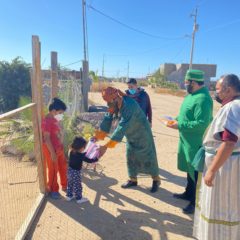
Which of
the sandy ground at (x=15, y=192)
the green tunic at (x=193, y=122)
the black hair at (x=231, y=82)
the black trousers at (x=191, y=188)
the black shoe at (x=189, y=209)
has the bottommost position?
the sandy ground at (x=15, y=192)

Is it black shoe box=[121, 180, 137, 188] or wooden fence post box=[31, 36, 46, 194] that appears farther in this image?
black shoe box=[121, 180, 137, 188]

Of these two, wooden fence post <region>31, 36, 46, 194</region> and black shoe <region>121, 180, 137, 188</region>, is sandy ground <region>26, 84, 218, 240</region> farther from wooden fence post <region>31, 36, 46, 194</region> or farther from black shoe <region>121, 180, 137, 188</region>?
wooden fence post <region>31, 36, 46, 194</region>

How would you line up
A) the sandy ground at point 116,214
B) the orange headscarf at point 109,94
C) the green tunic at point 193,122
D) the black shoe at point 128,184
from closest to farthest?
the sandy ground at point 116,214 < the green tunic at point 193,122 < the orange headscarf at point 109,94 < the black shoe at point 128,184

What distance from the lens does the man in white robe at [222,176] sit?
276cm

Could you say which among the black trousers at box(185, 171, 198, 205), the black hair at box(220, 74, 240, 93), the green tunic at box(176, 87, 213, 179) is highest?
the black hair at box(220, 74, 240, 93)

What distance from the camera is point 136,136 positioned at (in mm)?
4863

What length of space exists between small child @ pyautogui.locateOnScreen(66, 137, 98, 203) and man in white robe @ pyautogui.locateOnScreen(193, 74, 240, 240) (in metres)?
1.85

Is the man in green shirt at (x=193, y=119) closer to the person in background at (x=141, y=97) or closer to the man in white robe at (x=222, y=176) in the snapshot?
the man in white robe at (x=222, y=176)

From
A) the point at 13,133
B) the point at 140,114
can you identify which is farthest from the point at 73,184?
the point at 13,133

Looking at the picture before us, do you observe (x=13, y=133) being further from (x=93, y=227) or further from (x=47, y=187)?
(x=93, y=227)

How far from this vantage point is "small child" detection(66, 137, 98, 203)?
444 cm

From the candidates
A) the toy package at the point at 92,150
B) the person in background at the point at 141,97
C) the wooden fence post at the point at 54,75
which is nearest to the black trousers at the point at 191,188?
the toy package at the point at 92,150

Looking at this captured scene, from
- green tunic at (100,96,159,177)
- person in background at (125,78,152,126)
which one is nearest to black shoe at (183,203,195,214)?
green tunic at (100,96,159,177)

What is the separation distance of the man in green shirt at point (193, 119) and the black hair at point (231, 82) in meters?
1.10
